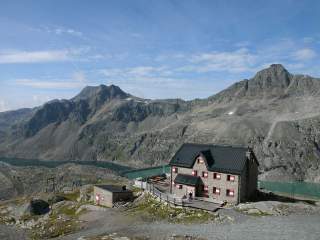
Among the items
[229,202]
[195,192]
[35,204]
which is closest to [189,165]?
[195,192]

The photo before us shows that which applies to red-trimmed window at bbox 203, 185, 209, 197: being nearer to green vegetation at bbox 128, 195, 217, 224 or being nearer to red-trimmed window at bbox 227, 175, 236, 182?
red-trimmed window at bbox 227, 175, 236, 182

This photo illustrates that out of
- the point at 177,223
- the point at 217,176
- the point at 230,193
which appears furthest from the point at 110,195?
the point at 230,193

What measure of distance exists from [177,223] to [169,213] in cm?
512

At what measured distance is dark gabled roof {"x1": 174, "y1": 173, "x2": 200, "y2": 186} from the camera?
231ft

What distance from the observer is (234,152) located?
229 feet

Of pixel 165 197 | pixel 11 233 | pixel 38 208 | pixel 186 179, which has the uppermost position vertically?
pixel 186 179

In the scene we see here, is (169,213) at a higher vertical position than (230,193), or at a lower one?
lower

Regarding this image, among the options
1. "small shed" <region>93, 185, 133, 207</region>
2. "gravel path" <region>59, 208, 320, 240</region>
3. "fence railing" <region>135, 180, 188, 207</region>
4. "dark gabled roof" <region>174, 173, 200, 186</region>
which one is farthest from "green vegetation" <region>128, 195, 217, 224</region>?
"small shed" <region>93, 185, 133, 207</region>

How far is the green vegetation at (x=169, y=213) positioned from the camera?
57.6 meters

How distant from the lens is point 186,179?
71625 millimetres

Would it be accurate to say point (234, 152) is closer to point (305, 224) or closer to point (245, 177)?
point (245, 177)

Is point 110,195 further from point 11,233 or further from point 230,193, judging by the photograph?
point 230,193

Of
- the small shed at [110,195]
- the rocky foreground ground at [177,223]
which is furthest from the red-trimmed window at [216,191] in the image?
the small shed at [110,195]

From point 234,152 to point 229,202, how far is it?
30.7ft
